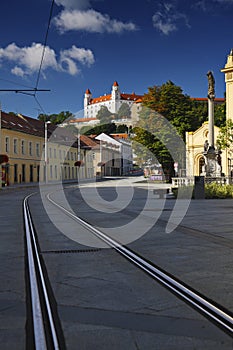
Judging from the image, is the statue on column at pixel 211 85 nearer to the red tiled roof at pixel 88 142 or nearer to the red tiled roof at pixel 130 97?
the red tiled roof at pixel 88 142

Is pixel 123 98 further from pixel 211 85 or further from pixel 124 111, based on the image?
pixel 211 85

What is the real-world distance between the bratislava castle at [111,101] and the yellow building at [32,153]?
102 m

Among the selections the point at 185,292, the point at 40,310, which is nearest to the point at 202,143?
the point at 185,292

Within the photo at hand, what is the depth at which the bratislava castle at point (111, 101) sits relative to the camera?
601 ft

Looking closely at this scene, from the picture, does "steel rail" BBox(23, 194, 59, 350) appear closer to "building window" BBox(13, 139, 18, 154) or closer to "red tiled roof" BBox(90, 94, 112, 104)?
"building window" BBox(13, 139, 18, 154)

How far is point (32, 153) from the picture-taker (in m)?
59.8

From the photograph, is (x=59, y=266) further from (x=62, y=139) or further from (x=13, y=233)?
(x=62, y=139)

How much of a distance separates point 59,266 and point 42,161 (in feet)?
188

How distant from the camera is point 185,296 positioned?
5.45 m

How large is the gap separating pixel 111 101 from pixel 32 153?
12860 cm

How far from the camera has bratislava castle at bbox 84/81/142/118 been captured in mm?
183250

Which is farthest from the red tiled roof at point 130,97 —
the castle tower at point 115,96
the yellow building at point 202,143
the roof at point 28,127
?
the yellow building at point 202,143

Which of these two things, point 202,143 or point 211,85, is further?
point 202,143

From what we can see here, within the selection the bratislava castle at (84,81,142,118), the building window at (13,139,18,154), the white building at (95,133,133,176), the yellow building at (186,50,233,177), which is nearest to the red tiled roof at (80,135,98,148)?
the white building at (95,133,133,176)
